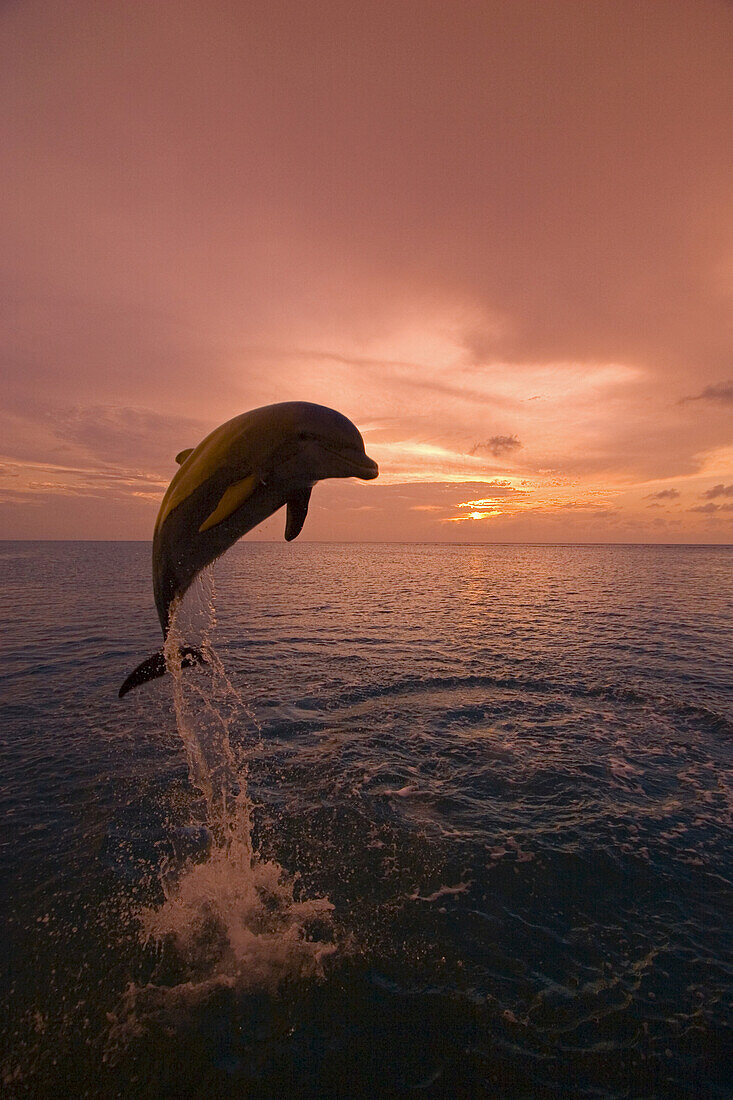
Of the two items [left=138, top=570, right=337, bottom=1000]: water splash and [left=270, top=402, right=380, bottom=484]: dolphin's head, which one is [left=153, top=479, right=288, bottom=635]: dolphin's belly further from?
[left=138, top=570, right=337, bottom=1000]: water splash

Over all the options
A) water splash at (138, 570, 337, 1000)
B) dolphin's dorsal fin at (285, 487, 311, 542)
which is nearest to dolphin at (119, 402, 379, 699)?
dolphin's dorsal fin at (285, 487, 311, 542)

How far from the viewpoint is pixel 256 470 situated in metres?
6.73

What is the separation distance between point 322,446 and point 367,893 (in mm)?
8528

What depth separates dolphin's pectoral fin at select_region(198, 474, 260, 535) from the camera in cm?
653

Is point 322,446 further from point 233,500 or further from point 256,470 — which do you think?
point 233,500

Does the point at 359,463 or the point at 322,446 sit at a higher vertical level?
the point at 322,446

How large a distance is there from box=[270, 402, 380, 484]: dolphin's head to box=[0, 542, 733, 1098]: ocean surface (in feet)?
26.5

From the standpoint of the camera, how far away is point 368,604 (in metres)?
50.1

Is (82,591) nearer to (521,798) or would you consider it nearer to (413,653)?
(413,653)

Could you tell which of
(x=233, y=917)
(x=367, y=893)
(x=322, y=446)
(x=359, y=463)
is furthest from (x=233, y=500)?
(x=367, y=893)

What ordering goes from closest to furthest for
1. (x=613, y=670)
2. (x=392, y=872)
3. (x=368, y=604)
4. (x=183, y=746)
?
1. (x=392, y=872)
2. (x=183, y=746)
3. (x=613, y=670)
4. (x=368, y=604)

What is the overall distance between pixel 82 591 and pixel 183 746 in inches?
1915

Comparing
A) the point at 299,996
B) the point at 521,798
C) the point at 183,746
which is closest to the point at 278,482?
the point at 299,996

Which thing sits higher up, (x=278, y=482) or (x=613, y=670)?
(x=278, y=482)
